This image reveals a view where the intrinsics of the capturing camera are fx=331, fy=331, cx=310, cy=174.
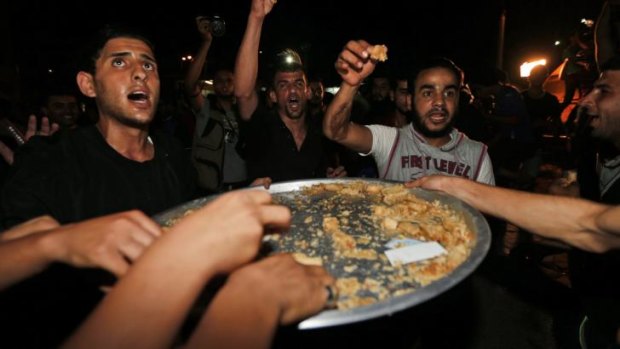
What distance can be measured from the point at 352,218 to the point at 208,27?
308 centimetres

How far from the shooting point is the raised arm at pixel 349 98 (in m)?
2.52

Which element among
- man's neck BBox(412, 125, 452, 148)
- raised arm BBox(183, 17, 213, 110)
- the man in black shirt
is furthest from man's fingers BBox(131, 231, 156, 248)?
raised arm BBox(183, 17, 213, 110)

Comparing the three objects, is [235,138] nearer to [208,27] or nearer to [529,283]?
[208,27]

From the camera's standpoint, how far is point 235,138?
470 centimetres

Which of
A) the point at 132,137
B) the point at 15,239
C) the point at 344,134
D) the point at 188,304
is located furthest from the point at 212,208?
the point at 344,134

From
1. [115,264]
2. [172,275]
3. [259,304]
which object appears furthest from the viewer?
[115,264]

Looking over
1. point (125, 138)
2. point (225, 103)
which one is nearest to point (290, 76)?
point (225, 103)

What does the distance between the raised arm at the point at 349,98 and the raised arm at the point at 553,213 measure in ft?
3.06

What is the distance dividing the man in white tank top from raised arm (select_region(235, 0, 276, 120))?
0.93m

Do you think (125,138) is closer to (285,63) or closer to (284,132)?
(284,132)

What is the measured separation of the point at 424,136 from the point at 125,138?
2390 millimetres

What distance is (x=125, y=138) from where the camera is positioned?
7.01 ft

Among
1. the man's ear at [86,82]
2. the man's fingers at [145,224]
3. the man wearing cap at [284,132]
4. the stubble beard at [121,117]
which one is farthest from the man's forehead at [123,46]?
the man's fingers at [145,224]

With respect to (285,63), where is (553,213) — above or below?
below
